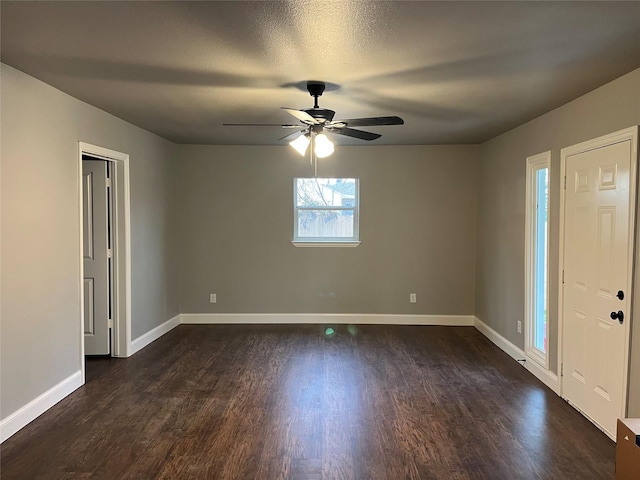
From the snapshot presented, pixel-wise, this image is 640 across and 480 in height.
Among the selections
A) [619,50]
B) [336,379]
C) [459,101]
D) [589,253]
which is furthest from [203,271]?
[619,50]

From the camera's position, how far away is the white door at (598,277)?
296 centimetres

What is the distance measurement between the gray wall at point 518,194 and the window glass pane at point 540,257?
24 centimetres

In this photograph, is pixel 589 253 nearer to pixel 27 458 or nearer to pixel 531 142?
pixel 531 142

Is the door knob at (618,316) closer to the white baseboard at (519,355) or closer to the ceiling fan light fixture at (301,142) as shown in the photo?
the white baseboard at (519,355)

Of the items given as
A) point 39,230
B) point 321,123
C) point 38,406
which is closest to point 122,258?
point 39,230

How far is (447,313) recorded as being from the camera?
6250 millimetres

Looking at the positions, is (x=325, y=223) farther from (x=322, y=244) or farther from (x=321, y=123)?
(x=321, y=123)

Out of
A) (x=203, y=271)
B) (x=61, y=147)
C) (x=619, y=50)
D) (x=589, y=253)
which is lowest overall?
(x=203, y=271)

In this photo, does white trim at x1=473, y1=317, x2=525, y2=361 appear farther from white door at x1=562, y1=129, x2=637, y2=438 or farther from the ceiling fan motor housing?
the ceiling fan motor housing

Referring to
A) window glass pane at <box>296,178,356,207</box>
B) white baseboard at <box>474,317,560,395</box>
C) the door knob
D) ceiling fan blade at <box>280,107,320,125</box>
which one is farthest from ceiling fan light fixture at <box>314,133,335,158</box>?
window glass pane at <box>296,178,356,207</box>

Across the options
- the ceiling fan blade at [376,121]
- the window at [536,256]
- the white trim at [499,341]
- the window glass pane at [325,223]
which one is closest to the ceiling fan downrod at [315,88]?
the ceiling fan blade at [376,121]

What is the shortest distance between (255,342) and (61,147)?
9.49 ft

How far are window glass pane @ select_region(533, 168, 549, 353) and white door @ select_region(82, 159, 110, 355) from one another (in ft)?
14.0

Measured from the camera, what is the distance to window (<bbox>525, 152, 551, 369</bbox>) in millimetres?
4266
